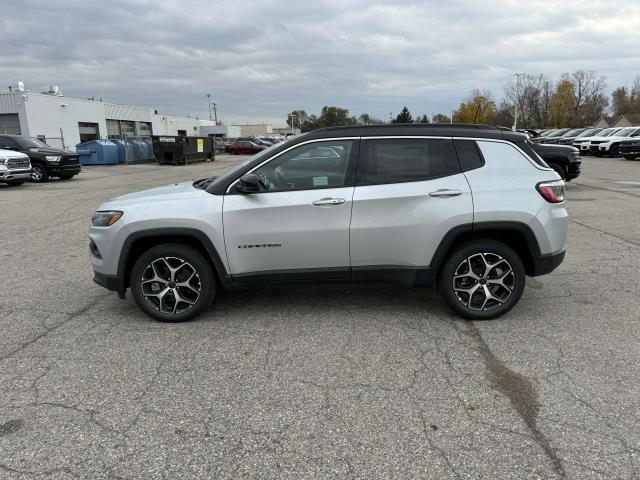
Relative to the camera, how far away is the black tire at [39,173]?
63.1 feet

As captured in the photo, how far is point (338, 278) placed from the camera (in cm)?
442

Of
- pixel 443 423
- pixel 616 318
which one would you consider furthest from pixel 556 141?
pixel 443 423

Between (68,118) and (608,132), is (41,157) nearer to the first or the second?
(68,118)

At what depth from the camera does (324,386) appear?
11.1ft

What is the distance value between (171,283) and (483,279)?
286cm

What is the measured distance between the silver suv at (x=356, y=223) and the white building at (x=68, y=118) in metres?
31.4

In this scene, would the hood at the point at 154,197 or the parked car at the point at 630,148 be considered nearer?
the hood at the point at 154,197

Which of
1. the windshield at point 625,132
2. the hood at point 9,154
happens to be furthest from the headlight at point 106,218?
the windshield at point 625,132

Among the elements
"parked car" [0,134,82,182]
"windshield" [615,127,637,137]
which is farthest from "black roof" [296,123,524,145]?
"windshield" [615,127,637,137]

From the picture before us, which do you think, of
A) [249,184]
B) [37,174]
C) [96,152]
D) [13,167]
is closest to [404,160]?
[249,184]

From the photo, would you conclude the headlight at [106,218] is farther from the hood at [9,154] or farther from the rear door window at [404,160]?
the hood at [9,154]

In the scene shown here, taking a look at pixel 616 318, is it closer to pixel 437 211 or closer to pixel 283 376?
A: pixel 437 211

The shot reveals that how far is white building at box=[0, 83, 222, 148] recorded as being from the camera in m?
37.0

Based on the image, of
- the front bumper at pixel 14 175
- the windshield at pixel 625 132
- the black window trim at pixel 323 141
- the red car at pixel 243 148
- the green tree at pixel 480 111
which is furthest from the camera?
the green tree at pixel 480 111
